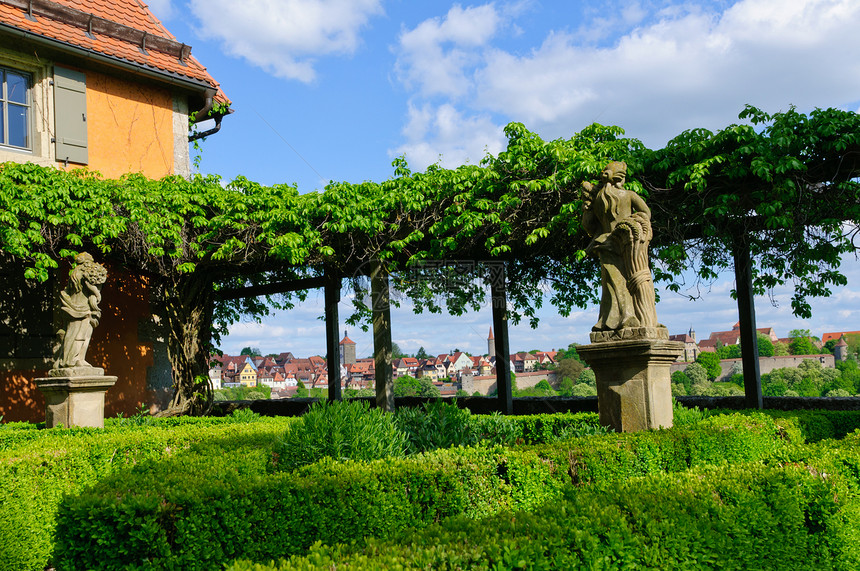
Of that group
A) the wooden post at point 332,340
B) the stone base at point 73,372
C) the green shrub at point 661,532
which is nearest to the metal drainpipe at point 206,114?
the wooden post at point 332,340

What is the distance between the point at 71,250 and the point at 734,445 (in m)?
9.54

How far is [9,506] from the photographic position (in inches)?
217

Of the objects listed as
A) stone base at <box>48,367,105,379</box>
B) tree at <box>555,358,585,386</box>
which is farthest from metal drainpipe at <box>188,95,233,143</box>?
tree at <box>555,358,585,386</box>

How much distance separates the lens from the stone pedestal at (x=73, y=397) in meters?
8.70

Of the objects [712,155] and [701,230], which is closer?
[712,155]

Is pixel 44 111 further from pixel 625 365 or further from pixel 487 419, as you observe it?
pixel 625 365

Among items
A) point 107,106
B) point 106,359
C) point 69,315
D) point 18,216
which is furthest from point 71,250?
point 107,106

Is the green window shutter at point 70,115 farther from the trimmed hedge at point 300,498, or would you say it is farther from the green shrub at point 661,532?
the green shrub at point 661,532

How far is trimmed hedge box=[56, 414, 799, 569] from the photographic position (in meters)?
3.61

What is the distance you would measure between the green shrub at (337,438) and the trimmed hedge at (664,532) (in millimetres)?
2216

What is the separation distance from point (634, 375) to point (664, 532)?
11.4ft

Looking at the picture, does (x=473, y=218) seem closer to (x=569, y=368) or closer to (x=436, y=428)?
(x=436, y=428)

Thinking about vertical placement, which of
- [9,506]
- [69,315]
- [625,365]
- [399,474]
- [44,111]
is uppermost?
[44,111]

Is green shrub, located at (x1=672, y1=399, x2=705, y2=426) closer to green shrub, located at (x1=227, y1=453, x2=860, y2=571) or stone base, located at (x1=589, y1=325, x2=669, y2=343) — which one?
stone base, located at (x1=589, y1=325, x2=669, y2=343)
